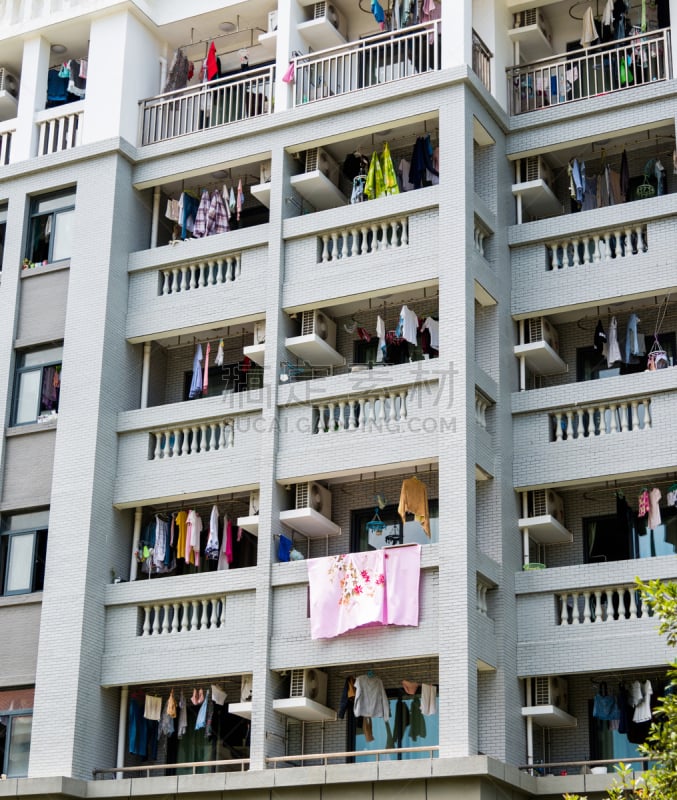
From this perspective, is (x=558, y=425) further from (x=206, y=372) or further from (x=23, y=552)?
(x=23, y=552)

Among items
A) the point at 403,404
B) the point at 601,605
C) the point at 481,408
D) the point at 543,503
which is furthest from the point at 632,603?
the point at 403,404

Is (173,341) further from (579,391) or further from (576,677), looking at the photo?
(576,677)

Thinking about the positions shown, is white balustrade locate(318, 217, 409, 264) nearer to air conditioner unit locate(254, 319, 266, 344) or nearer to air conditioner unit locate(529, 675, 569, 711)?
air conditioner unit locate(254, 319, 266, 344)

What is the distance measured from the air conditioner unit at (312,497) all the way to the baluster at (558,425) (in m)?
4.55

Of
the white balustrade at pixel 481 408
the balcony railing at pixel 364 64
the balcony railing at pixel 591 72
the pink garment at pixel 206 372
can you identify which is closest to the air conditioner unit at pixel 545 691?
the white balustrade at pixel 481 408

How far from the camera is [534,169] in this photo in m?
29.7

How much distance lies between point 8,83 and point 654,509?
17.8 m

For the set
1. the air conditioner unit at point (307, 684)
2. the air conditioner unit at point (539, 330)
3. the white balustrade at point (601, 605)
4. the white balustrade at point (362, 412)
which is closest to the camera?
the white balustrade at point (601, 605)

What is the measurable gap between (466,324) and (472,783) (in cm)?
819

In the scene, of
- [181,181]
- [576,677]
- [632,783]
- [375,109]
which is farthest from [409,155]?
[632,783]

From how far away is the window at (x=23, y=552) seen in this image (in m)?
28.2

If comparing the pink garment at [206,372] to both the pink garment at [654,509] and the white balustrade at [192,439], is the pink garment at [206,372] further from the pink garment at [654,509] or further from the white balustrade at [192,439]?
the pink garment at [654,509]

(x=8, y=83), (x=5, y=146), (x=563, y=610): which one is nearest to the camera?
(x=563, y=610)

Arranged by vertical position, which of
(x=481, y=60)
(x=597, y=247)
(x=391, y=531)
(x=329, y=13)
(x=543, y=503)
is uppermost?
(x=329, y=13)
